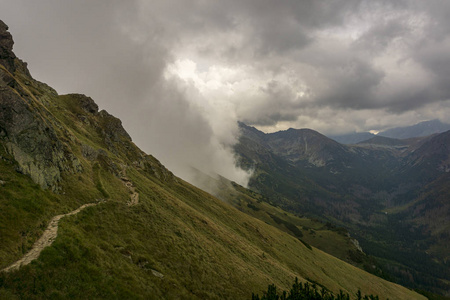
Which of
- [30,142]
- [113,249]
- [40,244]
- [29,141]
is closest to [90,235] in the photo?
[113,249]

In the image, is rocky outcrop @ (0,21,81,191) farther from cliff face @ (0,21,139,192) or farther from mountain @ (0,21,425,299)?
mountain @ (0,21,425,299)

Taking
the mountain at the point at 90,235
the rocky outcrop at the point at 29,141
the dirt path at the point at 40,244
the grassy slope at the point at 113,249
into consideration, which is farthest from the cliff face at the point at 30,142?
the dirt path at the point at 40,244

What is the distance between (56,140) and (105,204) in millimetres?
18753

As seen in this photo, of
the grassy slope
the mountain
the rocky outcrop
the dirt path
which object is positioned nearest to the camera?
the dirt path

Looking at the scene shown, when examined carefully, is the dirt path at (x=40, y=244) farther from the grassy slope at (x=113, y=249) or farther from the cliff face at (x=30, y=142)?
the cliff face at (x=30, y=142)

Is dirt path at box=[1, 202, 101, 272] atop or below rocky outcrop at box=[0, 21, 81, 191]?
below

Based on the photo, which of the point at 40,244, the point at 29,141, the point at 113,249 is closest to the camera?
the point at 40,244

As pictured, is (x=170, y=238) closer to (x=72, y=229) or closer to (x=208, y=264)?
(x=208, y=264)

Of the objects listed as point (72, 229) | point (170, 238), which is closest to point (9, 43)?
point (72, 229)

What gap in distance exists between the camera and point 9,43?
7650cm

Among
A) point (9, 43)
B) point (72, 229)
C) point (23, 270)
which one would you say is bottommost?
point (23, 270)

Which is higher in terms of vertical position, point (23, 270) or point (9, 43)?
point (9, 43)

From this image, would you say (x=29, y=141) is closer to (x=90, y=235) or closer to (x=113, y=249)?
(x=90, y=235)

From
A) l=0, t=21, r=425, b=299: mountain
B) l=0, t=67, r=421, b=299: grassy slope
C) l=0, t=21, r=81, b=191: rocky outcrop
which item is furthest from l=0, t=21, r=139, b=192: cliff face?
l=0, t=67, r=421, b=299: grassy slope
